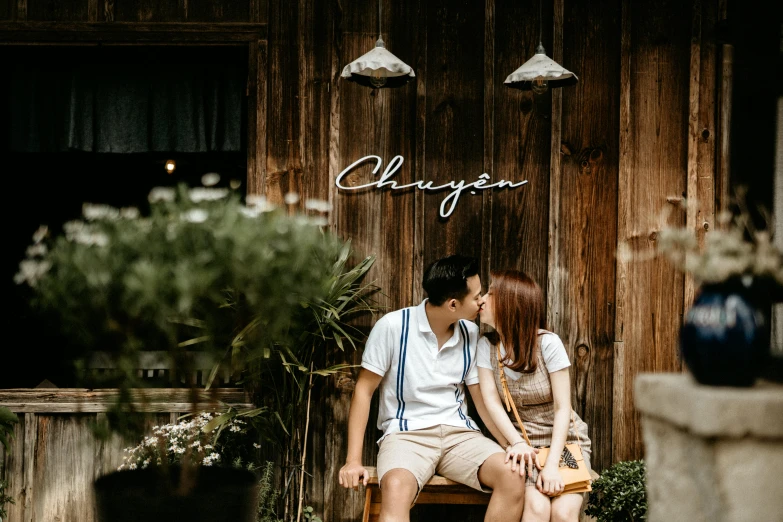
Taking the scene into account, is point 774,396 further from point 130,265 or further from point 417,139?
point 417,139

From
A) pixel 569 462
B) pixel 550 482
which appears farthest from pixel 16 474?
pixel 569 462

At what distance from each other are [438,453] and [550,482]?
602 mm

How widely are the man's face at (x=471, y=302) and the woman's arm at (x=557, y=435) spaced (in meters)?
0.53

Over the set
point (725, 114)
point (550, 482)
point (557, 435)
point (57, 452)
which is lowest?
point (57, 452)

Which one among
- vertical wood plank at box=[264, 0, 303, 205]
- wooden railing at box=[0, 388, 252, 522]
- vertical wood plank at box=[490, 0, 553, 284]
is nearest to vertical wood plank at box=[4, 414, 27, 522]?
wooden railing at box=[0, 388, 252, 522]

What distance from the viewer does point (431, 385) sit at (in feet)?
12.5

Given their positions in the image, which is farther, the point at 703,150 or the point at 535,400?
the point at 703,150

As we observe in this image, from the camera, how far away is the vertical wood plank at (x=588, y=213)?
422 cm

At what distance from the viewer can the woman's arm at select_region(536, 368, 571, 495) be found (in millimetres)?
3373

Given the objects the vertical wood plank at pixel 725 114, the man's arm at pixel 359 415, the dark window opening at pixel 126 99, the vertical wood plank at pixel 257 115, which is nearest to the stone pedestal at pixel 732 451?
the man's arm at pixel 359 415

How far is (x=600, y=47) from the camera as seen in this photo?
4.25 meters

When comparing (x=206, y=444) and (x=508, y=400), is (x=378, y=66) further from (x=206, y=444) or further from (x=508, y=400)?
(x=206, y=444)

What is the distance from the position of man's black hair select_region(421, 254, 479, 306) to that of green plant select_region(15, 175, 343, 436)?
1.25m

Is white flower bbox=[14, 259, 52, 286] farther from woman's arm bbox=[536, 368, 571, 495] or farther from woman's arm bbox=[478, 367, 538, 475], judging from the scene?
woman's arm bbox=[536, 368, 571, 495]
